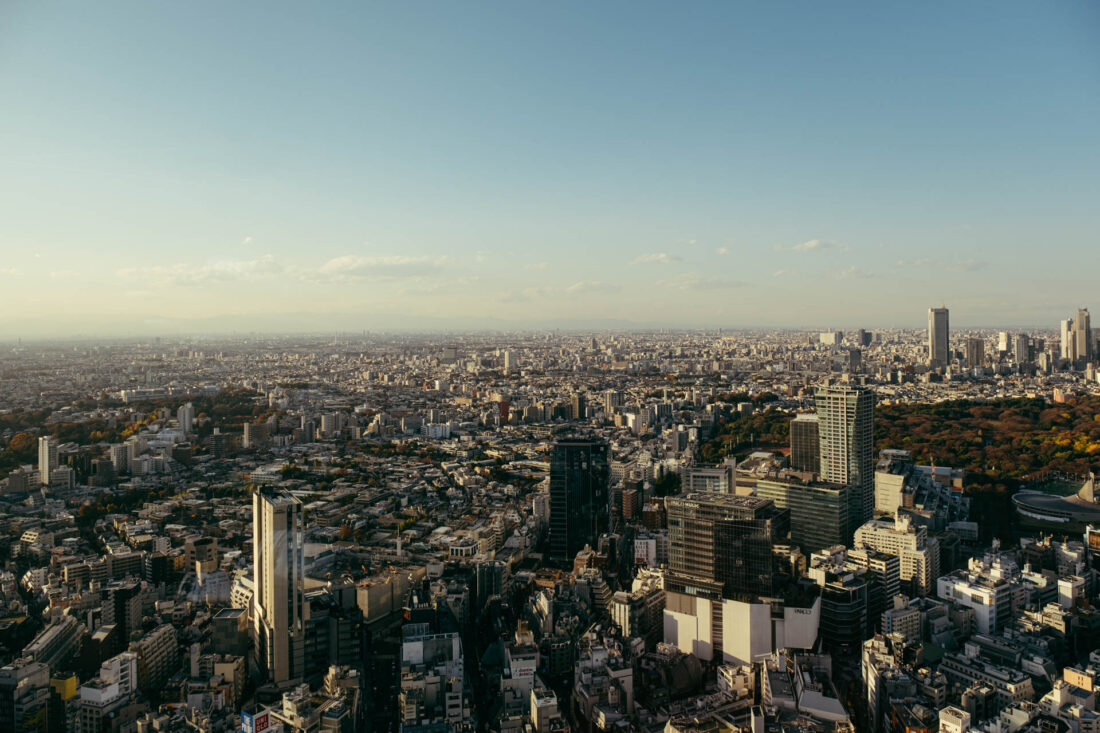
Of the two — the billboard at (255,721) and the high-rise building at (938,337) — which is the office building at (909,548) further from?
the high-rise building at (938,337)

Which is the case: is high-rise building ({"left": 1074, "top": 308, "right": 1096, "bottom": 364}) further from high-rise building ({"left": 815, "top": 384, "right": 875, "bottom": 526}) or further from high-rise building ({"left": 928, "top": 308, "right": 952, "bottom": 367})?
high-rise building ({"left": 815, "top": 384, "right": 875, "bottom": 526})

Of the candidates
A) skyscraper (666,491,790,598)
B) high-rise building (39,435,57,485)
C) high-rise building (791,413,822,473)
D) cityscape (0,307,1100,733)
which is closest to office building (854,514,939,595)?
cityscape (0,307,1100,733)

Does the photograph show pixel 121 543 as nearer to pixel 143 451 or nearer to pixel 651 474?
pixel 143 451

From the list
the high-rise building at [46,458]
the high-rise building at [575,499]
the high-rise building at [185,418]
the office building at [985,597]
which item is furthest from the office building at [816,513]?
the high-rise building at [185,418]

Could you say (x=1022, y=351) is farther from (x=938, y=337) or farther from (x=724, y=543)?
(x=724, y=543)

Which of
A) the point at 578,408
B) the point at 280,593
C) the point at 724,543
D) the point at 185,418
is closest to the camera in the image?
the point at 280,593

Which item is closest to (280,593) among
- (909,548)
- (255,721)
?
(255,721)

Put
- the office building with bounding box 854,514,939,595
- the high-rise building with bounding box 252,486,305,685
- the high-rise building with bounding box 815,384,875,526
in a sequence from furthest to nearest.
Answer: the high-rise building with bounding box 815,384,875,526 → the office building with bounding box 854,514,939,595 → the high-rise building with bounding box 252,486,305,685

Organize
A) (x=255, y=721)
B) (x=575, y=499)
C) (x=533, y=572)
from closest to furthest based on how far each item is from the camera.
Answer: (x=255, y=721) → (x=533, y=572) → (x=575, y=499)
